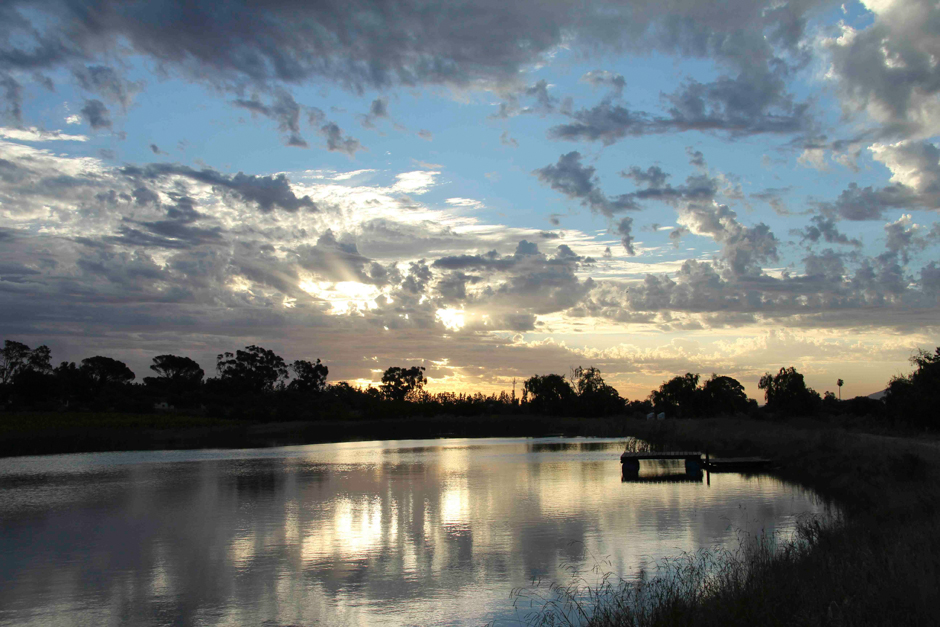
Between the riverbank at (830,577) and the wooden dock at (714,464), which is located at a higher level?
the riverbank at (830,577)

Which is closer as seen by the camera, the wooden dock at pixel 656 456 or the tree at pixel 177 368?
the wooden dock at pixel 656 456

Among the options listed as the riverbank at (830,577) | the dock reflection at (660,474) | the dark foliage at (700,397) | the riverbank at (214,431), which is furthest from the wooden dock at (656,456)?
the dark foliage at (700,397)

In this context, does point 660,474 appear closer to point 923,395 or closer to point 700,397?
point 923,395

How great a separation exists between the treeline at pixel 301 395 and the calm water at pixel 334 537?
4019 centimetres

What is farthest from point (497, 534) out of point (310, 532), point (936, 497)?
point (936, 497)

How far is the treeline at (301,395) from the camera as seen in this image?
9544cm

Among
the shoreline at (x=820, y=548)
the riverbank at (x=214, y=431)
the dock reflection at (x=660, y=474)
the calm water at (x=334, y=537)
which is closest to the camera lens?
the shoreline at (x=820, y=548)

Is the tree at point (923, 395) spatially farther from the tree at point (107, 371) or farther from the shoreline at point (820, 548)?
the tree at point (107, 371)

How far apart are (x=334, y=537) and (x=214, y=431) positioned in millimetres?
63492

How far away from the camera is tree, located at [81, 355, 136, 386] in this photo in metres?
125

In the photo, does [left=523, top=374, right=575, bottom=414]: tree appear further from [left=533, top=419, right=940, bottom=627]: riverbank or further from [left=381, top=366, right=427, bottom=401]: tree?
[left=533, top=419, right=940, bottom=627]: riverbank

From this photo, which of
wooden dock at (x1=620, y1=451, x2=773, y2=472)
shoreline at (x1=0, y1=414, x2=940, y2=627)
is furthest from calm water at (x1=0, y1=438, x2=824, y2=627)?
shoreline at (x1=0, y1=414, x2=940, y2=627)

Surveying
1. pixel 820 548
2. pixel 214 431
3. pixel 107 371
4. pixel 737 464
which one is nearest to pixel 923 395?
pixel 737 464

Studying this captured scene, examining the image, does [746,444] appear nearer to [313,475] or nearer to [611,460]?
[611,460]
